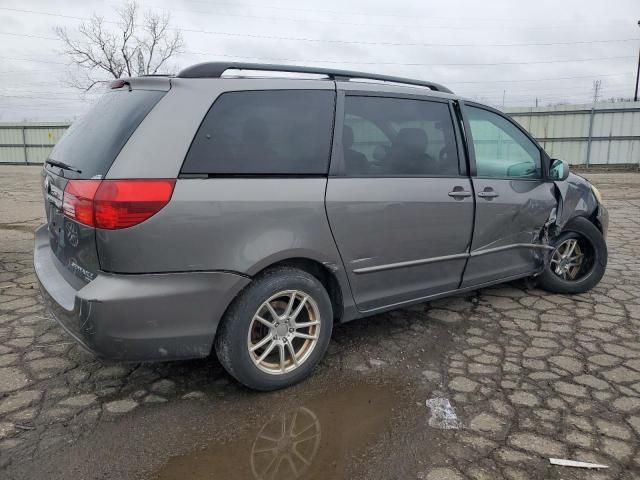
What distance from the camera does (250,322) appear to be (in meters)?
2.71

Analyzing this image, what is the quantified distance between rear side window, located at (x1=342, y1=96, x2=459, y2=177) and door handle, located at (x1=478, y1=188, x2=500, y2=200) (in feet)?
0.85

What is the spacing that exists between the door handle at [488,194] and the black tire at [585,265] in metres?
1.15

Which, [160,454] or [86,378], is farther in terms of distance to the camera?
[86,378]

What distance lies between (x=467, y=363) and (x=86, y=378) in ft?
7.60

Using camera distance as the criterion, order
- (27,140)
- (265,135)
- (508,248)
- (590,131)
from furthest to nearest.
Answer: (27,140) → (590,131) → (508,248) → (265,135)

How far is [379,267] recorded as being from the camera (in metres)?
3.20

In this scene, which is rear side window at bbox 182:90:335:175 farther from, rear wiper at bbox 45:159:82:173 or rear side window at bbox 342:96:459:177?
rear wiper at bbox 45:159:82:173

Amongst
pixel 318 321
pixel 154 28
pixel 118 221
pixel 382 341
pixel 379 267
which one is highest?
pixel 154 28

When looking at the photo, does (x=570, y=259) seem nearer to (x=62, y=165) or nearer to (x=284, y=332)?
(x=284, y=332)

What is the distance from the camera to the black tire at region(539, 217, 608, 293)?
4.55 meters

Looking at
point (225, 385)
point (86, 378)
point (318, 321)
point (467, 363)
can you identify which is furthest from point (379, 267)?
point (86, 378)

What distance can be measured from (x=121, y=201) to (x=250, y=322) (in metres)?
0.88

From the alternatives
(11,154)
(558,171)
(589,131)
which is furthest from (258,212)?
(11,154)

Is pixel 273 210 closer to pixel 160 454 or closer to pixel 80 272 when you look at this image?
pixel 80 272
